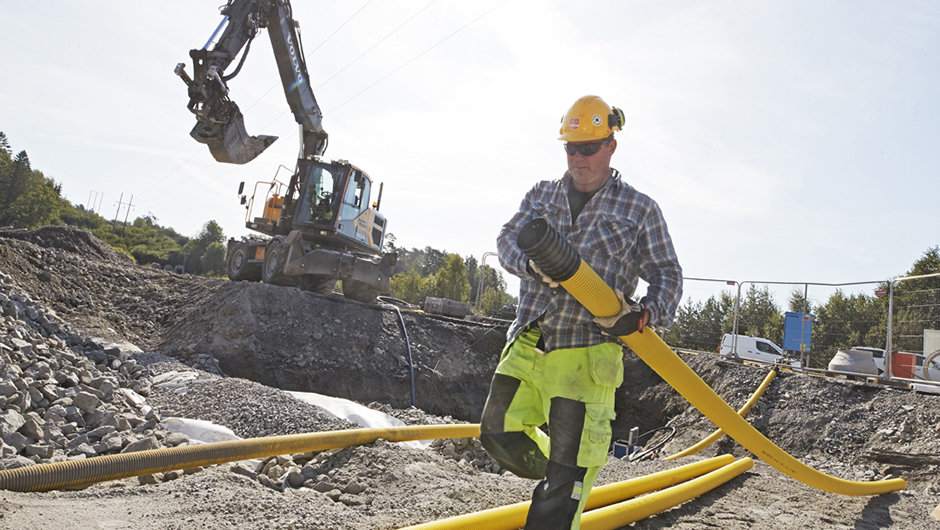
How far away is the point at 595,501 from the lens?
298cm

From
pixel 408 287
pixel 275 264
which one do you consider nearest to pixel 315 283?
pixel 275 264

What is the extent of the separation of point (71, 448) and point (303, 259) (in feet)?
27.3

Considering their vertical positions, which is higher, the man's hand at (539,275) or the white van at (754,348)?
the white van at (754,348)

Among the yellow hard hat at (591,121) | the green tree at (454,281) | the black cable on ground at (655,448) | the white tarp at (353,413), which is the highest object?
the green tree at (454,281)

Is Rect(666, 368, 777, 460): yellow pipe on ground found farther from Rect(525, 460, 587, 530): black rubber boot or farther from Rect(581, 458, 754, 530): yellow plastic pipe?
Rect(525, 460, 587, 530): black rubber boot

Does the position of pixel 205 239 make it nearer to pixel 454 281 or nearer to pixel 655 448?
pixel 454 281

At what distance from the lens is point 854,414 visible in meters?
7.34

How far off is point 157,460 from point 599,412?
2.24 metres

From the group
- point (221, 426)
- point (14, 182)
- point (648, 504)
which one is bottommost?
point (221, 426)

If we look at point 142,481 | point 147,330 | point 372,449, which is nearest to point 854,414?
point 372,449

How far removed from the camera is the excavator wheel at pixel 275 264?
1207 centimetres

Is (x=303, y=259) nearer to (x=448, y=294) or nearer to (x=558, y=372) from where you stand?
(x=558, y=372)

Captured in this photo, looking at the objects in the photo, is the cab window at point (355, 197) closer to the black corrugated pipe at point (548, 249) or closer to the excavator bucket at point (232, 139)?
the excavator bucket at point (232, 139)

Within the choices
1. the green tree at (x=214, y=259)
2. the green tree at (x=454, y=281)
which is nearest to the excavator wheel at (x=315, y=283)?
the green tree at (x=454, y=281)
